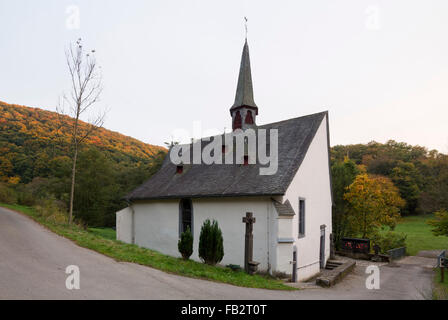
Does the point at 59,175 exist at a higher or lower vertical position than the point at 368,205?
higher

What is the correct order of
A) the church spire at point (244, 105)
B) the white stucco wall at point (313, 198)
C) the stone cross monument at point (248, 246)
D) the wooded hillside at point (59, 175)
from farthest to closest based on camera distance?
the wooded hillside at point (59, 175) < the church spire at point (244, 105) < the white stucco wall at point (313, 198) < the stone cross monument at point (248, 246)

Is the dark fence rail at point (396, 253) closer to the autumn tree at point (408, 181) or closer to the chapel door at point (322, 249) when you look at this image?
the chapel door at point (322, 249)

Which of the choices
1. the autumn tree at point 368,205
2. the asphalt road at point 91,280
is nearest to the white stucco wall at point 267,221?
the asphalt road at point 91,280

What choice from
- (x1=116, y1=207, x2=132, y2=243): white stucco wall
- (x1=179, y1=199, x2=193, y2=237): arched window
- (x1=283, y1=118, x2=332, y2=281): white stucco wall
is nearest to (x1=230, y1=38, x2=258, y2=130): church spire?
(x1=283, y1=118, x2=332, y2=281): white stucco wall

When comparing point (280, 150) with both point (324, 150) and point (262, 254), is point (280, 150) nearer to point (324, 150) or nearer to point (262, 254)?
point (324, 150)

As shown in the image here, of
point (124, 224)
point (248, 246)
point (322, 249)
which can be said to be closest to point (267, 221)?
point (248, 246)

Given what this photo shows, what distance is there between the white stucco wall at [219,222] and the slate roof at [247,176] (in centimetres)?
54

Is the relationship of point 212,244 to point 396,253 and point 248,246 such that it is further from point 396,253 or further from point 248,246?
point 396,253

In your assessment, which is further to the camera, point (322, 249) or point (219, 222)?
point (322, 249)

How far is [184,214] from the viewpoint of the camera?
15500mm

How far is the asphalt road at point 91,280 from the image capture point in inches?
211

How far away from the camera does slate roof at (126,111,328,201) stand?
12.2m

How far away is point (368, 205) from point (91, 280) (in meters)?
19.0

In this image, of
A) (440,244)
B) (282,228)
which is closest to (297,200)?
(282,228)
